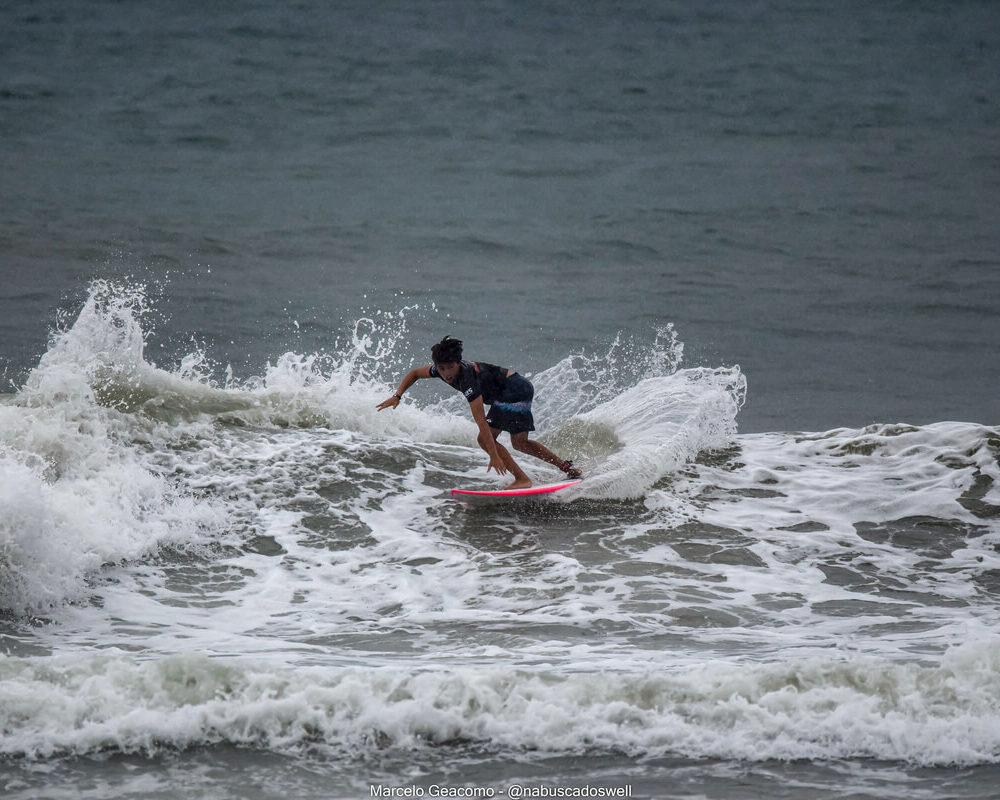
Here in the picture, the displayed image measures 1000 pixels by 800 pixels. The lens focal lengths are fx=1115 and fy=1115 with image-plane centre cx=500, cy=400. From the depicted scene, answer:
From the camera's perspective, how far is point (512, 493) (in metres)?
9.13

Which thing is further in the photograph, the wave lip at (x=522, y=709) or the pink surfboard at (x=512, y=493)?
the pink surfboard at (x=512, y=493)

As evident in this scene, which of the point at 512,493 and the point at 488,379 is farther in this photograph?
the point at 488,379

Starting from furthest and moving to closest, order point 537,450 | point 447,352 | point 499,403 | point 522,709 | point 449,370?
1. point 537,450
2. point 499,403
3. point 449,370
4. point 447,352
5. point 522,709

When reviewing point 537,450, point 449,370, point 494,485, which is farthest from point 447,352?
point 494,485

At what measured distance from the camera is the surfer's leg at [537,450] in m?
9.44

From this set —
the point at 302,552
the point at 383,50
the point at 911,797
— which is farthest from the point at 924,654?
the point at 383,50

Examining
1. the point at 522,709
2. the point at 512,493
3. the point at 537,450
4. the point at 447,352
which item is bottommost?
the point at 522,709

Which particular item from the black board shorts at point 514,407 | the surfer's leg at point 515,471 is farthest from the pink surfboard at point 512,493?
the black board shorts at point 514,407

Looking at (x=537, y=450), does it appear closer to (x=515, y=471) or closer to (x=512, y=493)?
(x=515, y=471)

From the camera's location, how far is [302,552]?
8.12 metres

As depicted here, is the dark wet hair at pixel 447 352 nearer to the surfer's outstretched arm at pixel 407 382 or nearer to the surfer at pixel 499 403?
the surfer at pixel 499 403

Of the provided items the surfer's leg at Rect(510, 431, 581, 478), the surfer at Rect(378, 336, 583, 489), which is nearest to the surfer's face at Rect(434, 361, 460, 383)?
the surfer at Rect(378, 336, 583, 489)

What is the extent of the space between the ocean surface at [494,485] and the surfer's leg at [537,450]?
0.87 ft

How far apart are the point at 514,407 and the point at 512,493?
717 mm
